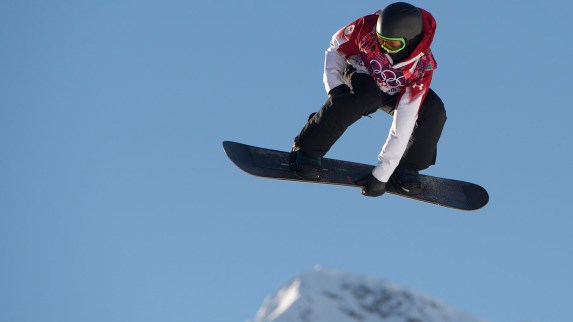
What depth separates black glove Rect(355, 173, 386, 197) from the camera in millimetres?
14453

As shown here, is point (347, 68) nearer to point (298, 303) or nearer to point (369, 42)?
point (369, 42)

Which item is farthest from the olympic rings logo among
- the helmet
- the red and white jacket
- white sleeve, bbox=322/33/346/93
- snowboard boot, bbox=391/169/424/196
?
snowboard boot, bbox=391/169/424/196

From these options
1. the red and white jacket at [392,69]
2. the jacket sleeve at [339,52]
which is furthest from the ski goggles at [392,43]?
the jacket sleeve at [339,52]

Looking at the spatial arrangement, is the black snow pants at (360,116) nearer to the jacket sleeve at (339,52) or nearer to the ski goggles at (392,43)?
the jacket sleeve at (339,52)

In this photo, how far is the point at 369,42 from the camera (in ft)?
45.2

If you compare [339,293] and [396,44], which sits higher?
[339,293]

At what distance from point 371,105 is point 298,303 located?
130 m

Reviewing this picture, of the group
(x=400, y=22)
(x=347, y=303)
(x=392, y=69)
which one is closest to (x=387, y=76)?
(x=392, y=69)

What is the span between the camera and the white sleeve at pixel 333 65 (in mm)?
14055

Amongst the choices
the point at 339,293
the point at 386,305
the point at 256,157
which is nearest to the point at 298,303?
the point at 339,293

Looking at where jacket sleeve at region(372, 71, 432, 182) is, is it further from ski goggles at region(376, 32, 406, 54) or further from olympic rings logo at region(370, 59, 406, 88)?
ski goggles at region(376, 32, 406, 54)

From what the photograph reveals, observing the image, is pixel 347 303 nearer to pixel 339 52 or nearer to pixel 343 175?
pixel 343 175

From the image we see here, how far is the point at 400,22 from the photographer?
13.1 m

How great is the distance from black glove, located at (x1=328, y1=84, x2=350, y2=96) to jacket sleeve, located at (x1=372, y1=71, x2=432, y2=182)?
630 millimetres
